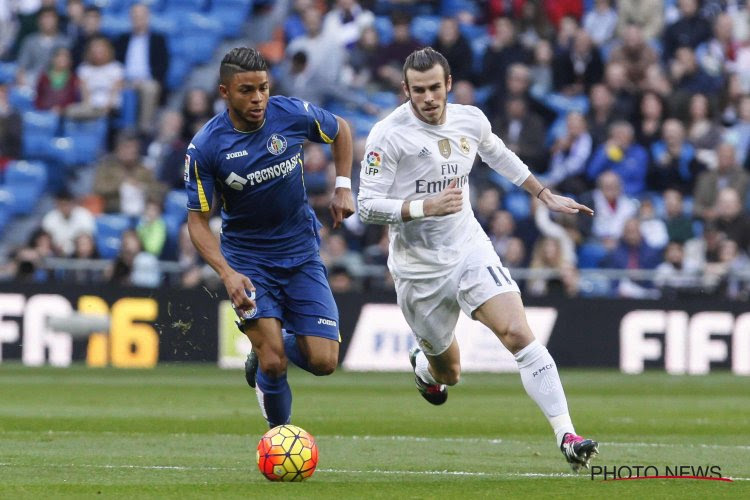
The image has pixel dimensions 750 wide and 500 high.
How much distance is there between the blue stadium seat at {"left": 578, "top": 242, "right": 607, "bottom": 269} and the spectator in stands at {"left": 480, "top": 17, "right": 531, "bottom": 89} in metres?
3.24

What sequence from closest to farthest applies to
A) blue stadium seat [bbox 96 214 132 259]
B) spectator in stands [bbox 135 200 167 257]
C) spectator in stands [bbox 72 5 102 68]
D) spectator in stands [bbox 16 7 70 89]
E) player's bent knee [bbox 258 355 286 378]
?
player's bent knee [bbox 258 355 286 378]
spectator in stands [bbox 135 200 167 257]
blue stadium seat [bbox 96 214 132 259]
spectator in stands [bbox 72 5 102 68]
spectator in stands [bbox 16 7 70 89]

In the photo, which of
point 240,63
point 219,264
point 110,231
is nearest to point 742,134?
point 110,231

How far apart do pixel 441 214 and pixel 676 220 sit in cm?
1171

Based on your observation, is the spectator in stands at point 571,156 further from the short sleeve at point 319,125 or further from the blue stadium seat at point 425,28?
the short sleeve at point 319,125

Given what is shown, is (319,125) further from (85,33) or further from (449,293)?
(85,33)

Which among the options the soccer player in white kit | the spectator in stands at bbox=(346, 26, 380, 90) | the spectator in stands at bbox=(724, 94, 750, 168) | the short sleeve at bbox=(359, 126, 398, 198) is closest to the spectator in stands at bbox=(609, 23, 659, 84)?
the spectator in stands at bbox=(724, 94, 750, 168)

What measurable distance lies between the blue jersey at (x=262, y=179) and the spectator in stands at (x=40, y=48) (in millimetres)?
14353

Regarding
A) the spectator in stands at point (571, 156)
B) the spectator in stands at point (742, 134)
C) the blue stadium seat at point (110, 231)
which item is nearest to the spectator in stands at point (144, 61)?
the blue stadium seat at point (110, 231)

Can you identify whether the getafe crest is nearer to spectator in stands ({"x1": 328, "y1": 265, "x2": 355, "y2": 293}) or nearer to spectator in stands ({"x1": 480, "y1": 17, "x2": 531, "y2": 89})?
spectator in stands ({"x1": 328, "y1": 265, "x2": 355, "y2": 293})

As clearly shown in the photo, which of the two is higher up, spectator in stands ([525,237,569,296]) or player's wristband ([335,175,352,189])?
player's wristband ([335,175,352,189])

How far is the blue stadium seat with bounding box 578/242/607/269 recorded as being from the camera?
66.1 feet

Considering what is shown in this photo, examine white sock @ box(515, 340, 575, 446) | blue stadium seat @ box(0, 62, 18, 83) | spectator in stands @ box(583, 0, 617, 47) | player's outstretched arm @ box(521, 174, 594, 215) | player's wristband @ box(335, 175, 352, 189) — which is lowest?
blue stadium seat @ box(0, 62, 18, 83)

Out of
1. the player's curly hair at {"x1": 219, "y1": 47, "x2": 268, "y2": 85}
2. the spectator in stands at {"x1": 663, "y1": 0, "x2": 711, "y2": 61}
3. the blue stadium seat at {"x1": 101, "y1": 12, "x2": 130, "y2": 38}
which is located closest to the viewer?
the player's curly hair at {"x1": 219, "y1": 47, "x2": 268, "y2": 85}

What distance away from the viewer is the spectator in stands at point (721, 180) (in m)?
20.4
